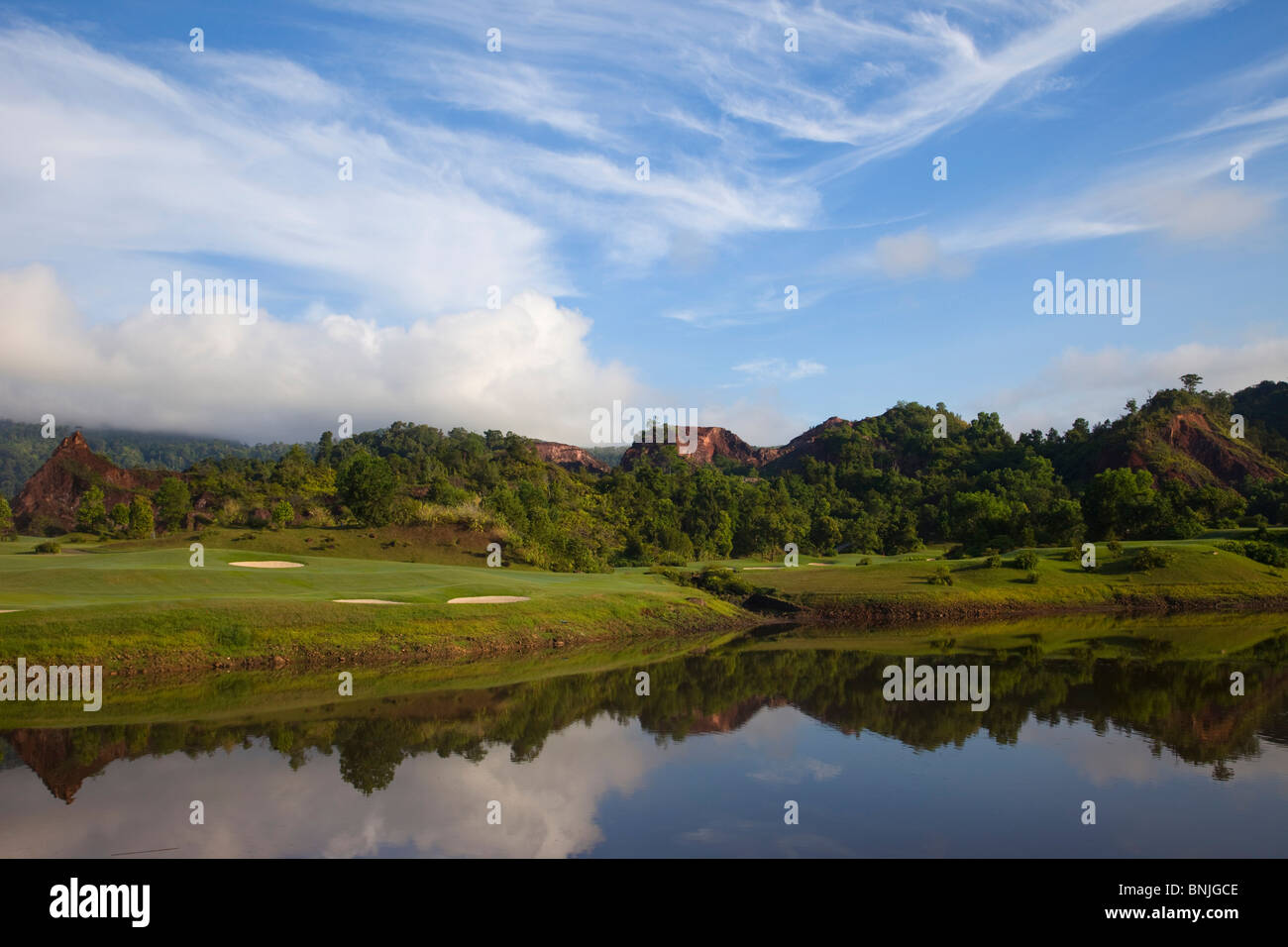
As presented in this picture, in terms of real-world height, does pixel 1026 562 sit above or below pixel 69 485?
below

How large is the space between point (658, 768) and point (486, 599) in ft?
86.5

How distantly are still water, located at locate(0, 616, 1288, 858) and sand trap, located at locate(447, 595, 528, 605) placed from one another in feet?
35.9

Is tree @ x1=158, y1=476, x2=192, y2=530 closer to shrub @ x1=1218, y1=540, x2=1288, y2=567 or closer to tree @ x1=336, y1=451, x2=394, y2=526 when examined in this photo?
tree @ x1=336, y1=451, x2=394, y2=526

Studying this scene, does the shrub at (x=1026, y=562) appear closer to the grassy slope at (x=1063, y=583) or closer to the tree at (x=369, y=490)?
the grassy slope at (x=1063, y=583)

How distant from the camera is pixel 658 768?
19703 millimetres

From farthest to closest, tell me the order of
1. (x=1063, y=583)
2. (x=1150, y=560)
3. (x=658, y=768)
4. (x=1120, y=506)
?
(x=1120, y=506) → (x=1150, y=560) → (x=1063, y=583) → (x=658, y=768)

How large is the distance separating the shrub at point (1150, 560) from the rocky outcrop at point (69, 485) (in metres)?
133

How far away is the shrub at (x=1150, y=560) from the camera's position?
2296 inches

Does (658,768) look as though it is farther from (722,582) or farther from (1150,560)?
(1150,560)

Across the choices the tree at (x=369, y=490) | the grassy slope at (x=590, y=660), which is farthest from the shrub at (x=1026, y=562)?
the tree at (x=369, y=490)

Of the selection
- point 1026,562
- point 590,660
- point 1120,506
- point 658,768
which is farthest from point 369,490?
point 1120,506

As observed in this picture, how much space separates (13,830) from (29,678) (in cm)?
1461

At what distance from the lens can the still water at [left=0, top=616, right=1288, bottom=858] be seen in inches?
582

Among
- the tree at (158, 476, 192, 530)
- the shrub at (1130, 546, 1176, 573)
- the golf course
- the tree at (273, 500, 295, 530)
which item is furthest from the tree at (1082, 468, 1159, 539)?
the tree at (158, 476, 192, 530)
